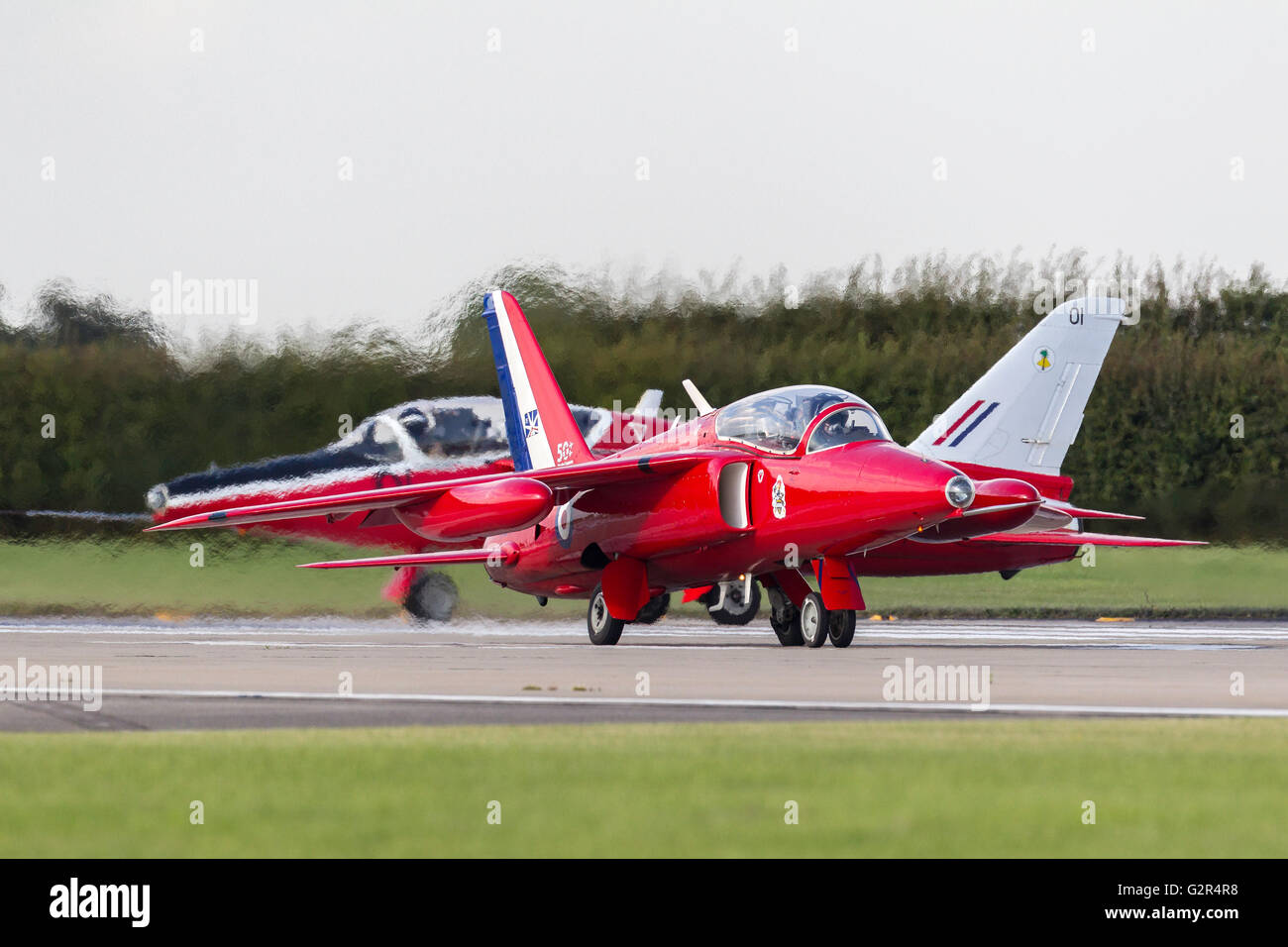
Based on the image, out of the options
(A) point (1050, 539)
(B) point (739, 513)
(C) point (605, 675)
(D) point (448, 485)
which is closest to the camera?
(C) point (605, 675)

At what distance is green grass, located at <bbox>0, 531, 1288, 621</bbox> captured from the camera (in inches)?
802

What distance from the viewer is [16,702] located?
10.9m

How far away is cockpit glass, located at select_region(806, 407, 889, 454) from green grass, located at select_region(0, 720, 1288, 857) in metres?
6.91

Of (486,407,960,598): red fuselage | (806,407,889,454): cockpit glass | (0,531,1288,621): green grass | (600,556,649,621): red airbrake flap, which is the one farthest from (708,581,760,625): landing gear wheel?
(806,407,889,454): cockpit glass

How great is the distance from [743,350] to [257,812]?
21.2 meters

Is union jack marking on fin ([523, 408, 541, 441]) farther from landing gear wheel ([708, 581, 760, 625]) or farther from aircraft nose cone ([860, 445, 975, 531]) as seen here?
aircraft nose cone ([860, 445, 975, 531])

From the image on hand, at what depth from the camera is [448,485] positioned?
1659 cm

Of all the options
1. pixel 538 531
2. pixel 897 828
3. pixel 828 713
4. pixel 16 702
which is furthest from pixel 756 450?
pixel 897 828

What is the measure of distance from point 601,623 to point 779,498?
336 cm

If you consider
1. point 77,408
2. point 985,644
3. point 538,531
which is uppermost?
point 77,408

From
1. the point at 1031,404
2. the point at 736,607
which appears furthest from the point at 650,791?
the point at 736,607

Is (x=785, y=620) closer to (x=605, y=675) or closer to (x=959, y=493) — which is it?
(x=959, y=493)

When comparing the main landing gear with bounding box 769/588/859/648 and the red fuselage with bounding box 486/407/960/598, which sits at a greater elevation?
the red fuselage with bounding box 486/407/960/598
